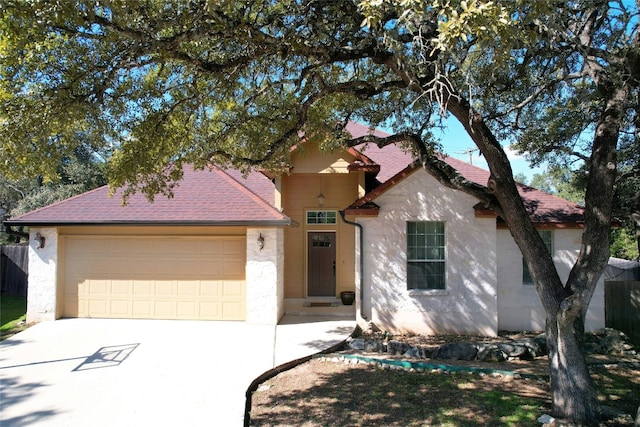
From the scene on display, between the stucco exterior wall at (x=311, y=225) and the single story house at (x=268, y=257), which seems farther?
the stucco exterior wall at (x=311, y=225)

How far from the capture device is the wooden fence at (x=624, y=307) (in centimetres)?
1054

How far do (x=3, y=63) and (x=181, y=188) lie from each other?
23.7 ft

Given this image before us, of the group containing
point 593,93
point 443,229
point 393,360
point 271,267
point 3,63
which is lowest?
point 393,360

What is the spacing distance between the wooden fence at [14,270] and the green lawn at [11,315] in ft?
1.76

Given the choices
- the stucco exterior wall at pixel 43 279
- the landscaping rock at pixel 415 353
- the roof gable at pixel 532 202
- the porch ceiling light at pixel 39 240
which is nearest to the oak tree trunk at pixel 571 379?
the landscaping rock at pixel 415 353

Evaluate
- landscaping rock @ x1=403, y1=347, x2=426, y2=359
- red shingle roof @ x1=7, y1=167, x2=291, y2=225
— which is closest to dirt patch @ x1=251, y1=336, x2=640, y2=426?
landscaping rock @ x1=403, y1=347, x2=426, y2=359

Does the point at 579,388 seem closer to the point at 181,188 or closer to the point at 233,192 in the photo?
the point at 233,192

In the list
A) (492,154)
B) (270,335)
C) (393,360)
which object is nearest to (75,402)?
(270,335)

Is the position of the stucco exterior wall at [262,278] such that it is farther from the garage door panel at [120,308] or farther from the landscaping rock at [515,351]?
the landscaping rock at [515,351]

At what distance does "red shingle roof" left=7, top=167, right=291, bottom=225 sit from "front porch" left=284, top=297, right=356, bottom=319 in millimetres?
3098

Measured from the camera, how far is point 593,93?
9.72 metres

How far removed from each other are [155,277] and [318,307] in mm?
4683

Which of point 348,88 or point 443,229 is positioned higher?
point 348,88

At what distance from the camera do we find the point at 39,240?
11125mm
